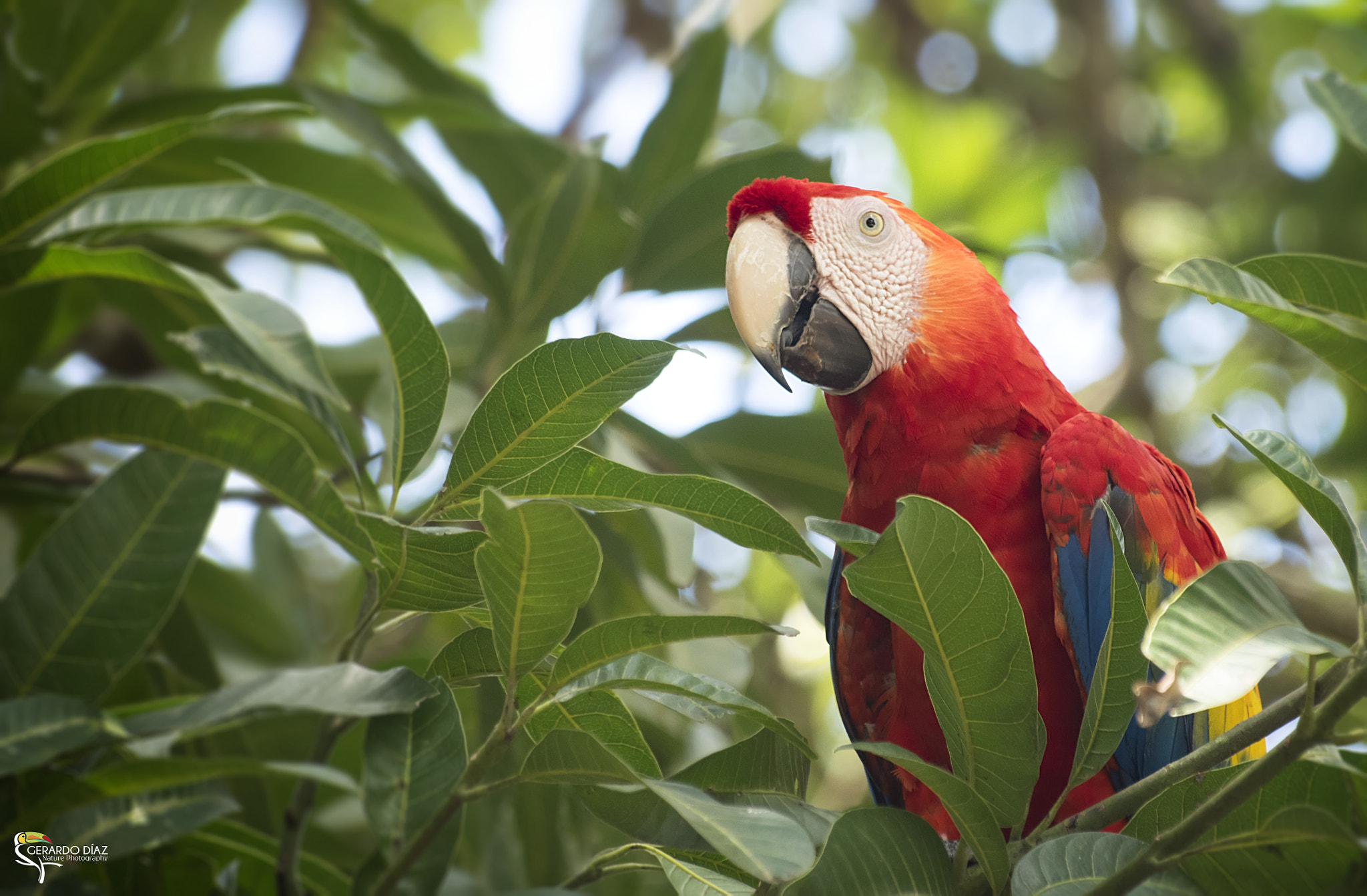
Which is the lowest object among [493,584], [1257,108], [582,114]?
[493,584]

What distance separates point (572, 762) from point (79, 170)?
908 mm

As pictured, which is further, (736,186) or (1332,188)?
(1332,188)

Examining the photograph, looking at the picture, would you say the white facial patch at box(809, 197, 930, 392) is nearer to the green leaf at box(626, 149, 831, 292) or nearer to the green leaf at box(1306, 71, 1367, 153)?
the green leaf at box(626, 149, 831, 292)

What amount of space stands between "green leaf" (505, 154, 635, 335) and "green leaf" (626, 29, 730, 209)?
0.23 meters

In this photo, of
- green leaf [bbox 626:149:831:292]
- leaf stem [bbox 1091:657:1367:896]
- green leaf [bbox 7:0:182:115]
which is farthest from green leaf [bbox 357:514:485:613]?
green leaf [bbox 7:0:182:115]

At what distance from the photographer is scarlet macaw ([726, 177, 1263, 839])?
3.56ft

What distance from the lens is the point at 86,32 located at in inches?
57.9

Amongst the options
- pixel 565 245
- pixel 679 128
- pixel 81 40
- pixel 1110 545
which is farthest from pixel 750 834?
pixel 81 40

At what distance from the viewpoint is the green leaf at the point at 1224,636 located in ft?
1.64

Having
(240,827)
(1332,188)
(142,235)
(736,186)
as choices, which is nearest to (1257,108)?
(1332,188)

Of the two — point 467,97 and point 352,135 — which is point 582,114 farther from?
point 352,135

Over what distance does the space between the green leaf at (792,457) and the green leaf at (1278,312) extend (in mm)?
785

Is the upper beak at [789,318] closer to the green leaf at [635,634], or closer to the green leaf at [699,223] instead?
the green leaf at [699,223]

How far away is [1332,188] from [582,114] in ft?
6.04
